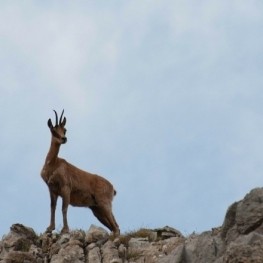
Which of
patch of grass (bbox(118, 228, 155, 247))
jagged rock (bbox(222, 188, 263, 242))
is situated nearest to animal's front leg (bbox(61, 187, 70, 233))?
patch of grass (bbox(118, 228, 155, 247))

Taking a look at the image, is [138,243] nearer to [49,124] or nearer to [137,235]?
[137,235]

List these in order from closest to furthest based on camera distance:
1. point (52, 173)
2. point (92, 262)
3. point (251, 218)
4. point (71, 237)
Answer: point (251, 218) → point (92, 262) → point (71, 237) → point (52, 173)

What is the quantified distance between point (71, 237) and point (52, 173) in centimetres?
317

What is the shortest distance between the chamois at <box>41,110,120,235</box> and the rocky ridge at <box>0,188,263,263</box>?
1.66 metres

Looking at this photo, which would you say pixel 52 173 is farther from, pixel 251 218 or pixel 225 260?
pixel 225 260

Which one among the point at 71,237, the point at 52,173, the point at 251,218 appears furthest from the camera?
the point at 52,173

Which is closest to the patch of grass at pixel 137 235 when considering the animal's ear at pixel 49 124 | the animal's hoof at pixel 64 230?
the animal's hoof at pixel 64 230

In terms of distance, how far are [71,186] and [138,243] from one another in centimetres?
425

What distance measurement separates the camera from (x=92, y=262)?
19.8 m

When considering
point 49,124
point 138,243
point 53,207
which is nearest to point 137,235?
point 138,243

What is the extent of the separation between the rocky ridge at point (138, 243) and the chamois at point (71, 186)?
5.43 feet

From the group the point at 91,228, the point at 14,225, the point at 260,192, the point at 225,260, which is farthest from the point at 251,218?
the point at 14,225

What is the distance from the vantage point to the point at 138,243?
2077 cm

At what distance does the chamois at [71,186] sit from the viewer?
24.0 m
